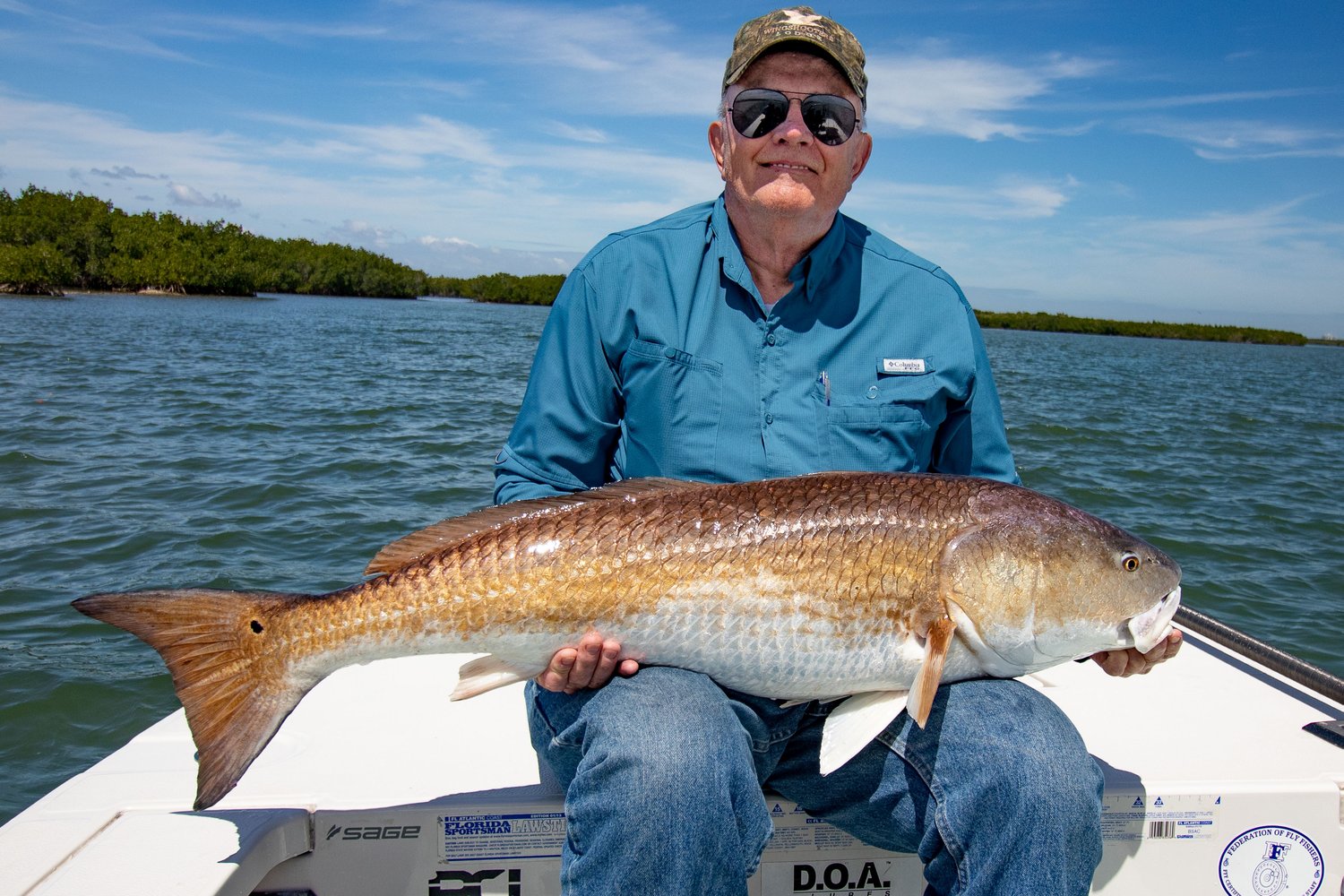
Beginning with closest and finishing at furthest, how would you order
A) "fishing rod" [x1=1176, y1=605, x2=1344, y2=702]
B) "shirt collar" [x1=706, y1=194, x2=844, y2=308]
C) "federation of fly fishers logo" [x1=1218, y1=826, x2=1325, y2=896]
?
"federation of fly fishers logo" [x1=1218, y1=826, x2=1325, y2=896], "shirt collar" [x1=706, y1=194, x2=844, y2=308], "fishing rod" [x1=1176, y1=605, x2=1344, y2=702]

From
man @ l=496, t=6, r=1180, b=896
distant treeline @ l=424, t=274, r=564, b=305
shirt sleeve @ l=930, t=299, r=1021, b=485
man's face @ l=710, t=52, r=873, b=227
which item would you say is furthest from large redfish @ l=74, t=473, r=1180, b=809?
distant treeline @ l=424, t=274, r=564, b=305

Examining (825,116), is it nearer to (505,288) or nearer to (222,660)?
(222,660)

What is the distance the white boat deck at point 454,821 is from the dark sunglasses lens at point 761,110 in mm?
2123

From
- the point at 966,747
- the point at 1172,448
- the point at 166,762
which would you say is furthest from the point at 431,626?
the point at 1172,448

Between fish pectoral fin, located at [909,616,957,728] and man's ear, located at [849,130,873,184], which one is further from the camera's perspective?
man's ear, located at [849,130,873,184]

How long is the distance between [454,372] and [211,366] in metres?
6.23

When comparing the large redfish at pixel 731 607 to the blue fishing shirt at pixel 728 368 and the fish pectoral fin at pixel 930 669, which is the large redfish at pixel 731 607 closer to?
the fish pectoral fin at pixel 930 669

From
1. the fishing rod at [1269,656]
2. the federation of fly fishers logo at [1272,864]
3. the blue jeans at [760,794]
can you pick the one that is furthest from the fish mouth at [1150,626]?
the fishing rod at [1269,656]

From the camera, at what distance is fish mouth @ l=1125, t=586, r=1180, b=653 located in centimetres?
256

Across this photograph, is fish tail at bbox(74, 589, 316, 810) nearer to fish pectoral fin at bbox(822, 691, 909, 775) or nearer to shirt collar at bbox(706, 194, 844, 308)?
fish pectoral fin at bbox(822, 691, 909, 775)

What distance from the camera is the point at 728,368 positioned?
116 inches

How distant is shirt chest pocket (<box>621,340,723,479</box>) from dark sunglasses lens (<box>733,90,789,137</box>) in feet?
2.52

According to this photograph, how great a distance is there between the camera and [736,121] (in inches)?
119

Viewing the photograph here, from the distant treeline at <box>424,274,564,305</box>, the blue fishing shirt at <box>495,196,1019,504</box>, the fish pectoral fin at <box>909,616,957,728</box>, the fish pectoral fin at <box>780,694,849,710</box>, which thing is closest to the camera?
the fish pectoral fin at <box>909,616,957,728</box>
